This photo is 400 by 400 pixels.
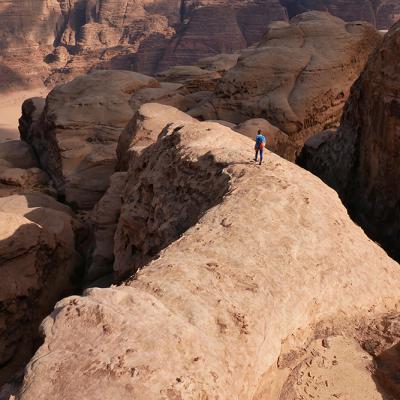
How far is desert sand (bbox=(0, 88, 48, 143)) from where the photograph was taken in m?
28.9

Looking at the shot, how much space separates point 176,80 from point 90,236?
37.7ft

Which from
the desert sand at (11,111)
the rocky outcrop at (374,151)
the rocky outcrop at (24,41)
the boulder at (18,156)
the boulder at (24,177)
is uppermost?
Answer: the rocky outcrop at (374,151)

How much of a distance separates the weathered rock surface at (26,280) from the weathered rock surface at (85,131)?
385 centimetres

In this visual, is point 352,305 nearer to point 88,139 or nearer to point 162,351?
point 162,351

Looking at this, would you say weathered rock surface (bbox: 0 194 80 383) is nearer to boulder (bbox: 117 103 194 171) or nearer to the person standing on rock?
boulder (bbox: 117 103 194 171)

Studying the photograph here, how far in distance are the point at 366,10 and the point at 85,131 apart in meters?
30.7

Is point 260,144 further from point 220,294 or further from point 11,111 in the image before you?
point 11,111

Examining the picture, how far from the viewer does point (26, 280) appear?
22.8 ft

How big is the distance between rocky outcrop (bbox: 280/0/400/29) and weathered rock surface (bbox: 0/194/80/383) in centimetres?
3524

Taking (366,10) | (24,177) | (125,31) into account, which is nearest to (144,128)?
(24,177)

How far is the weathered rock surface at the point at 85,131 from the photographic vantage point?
39.4 ft

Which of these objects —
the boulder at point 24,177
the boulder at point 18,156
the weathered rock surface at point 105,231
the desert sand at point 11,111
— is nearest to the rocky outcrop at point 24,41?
the desert sand at point 11,111

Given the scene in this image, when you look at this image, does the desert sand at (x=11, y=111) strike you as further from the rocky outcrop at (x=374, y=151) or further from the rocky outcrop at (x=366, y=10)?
the rocky outcrop at (x=366, y=10)

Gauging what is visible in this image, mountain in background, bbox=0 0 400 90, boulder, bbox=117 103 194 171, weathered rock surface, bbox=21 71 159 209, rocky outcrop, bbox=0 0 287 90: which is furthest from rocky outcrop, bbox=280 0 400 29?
boulder, bbox=117 103 194 171
